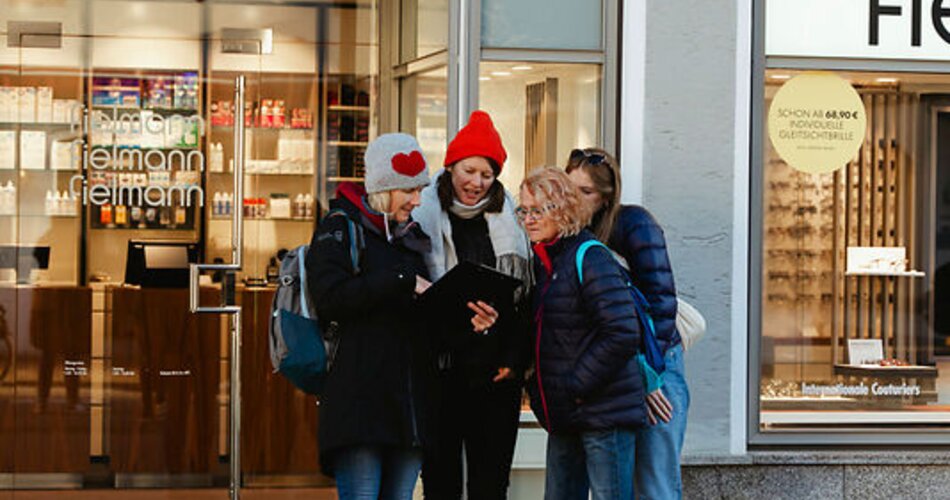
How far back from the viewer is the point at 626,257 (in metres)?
5.57

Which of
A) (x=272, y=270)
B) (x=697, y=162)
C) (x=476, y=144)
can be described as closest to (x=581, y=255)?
(x=476, y=144)

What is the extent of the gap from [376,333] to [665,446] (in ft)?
4.30

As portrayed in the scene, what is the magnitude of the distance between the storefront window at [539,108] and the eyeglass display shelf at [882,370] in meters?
1.67

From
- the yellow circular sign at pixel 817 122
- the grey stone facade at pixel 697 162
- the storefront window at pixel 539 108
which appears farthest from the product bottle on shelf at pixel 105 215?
the yellow circular sign at pixel 817 122

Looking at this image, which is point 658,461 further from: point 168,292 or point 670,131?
point 168,292

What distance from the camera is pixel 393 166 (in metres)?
5.05

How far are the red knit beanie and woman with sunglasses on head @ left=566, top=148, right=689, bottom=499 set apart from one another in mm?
328

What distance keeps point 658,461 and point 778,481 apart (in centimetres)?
156

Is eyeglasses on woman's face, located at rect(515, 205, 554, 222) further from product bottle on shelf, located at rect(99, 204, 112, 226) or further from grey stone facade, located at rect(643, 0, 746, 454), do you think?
product bottle on shelf, located at rect(99, 204, 112, 226)

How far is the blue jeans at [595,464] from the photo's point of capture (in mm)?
5270

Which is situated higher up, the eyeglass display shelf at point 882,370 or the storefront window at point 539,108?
the storefront window at point 539,108

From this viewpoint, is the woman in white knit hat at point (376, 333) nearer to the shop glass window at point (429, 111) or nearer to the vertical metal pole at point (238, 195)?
the shop glass window at point (429, 111)

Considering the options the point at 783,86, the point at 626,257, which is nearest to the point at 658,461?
the point at 626,257

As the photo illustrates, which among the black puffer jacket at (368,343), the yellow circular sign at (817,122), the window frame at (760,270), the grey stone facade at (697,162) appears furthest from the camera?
the yellow circular sign at (817,122)
